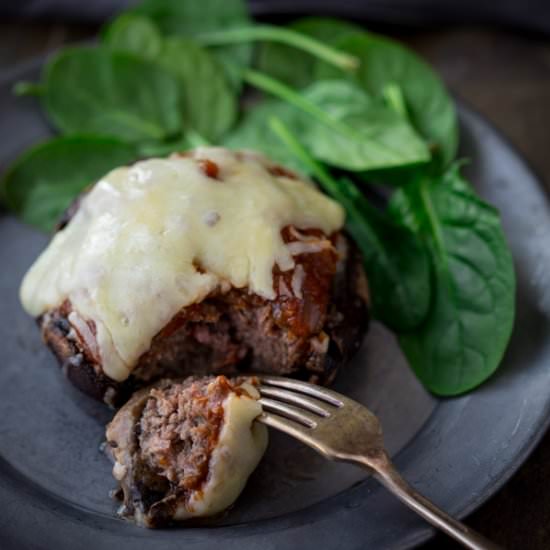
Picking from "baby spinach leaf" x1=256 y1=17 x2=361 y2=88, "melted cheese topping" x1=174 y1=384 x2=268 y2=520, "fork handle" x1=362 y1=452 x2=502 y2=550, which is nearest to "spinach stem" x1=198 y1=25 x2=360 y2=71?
"baby spinach leaf" x1=256 y1=17 x2=361 y2=88

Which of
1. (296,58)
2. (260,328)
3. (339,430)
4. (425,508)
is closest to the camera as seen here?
(425,508)

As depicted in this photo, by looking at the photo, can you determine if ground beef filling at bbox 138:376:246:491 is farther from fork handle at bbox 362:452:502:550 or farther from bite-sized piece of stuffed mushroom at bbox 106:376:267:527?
fork handle at bbox 362:452:502:550

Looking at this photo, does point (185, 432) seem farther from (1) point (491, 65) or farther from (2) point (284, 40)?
(1) point (491, 65)

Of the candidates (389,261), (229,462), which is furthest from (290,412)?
(389,261)

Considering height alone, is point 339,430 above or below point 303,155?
below

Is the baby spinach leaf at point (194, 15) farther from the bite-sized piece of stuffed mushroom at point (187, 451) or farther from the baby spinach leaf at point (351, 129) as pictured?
the bite-sized piece of stuffed mushroom at point (187, 451)
